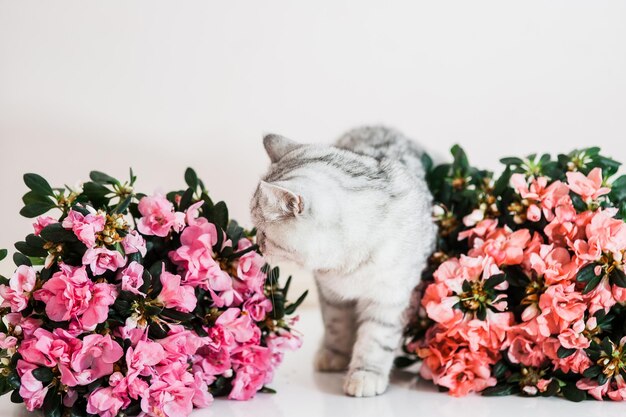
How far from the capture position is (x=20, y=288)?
137 centimetres

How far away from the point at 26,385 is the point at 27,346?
74mm

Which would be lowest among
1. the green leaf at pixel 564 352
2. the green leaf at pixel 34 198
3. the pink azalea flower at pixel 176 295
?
the green leaf at pixel 564 352

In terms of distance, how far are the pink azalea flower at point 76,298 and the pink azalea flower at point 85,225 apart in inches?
2.3

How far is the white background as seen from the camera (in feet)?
7.27

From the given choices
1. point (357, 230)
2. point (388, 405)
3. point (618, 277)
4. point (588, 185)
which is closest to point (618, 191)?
point (588, 185)

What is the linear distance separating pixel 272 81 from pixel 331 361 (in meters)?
1.02

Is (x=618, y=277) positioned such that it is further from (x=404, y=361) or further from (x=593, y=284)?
(x=404, y=361)

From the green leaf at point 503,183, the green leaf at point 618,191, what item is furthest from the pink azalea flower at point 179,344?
the green leaf at point 618,191

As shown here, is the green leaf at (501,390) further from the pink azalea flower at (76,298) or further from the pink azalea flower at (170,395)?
the pink azalea flower at (76,298)

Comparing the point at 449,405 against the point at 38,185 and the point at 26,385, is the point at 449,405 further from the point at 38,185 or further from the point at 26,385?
the point at 38,185

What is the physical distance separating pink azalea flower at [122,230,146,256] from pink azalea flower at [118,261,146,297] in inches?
1.5

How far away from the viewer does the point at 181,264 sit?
1.52 meters

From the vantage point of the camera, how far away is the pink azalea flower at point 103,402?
136 centimetres

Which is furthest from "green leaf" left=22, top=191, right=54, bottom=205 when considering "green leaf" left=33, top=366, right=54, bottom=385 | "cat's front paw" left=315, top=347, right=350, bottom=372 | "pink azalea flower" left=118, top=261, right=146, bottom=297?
"cat's front paw" left=315, top=347, right=350, bottom=372
